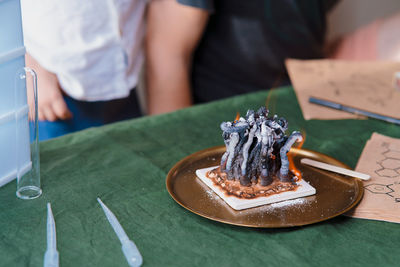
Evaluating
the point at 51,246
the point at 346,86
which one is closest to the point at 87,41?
the point at 346,86

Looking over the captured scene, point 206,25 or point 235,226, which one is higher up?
point 206,25

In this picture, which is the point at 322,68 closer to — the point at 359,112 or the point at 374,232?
the point at 359,112

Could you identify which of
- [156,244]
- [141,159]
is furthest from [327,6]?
[156,244]

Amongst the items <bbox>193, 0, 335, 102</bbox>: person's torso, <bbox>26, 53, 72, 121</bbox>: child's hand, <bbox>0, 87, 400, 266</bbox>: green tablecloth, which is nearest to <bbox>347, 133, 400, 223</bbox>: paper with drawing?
<bbox>0, 87, 400, 266</bbox>: green tablecloth

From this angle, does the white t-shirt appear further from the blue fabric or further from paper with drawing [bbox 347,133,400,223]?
paper with drawing [bbox 347,133,400,223]

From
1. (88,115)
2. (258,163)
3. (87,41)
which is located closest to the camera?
(258,163)

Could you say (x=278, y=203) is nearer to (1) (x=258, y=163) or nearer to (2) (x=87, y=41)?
(1) (x=258, y=163)
